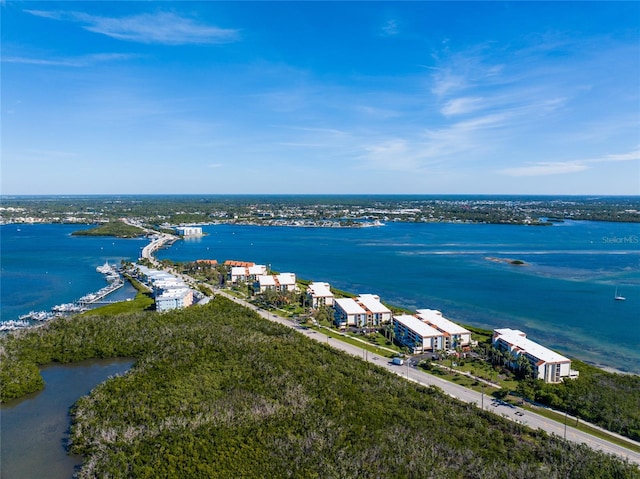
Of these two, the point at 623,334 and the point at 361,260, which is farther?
the point at 361,260

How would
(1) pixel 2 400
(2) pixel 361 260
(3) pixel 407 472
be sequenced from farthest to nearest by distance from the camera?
(2) pixel 361 260, (1) pixel 2 400, (3) pixel 407 472

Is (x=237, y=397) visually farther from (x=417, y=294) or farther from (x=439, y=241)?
(x=439, y=241)

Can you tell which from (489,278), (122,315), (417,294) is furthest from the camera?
(489,278)

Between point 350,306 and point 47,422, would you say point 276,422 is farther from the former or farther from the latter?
point 350,306

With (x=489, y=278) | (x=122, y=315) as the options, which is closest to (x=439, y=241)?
(x=489, y=278)

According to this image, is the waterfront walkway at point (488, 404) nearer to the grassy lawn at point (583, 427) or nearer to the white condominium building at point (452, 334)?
the grassy lawn at point (583, 427)

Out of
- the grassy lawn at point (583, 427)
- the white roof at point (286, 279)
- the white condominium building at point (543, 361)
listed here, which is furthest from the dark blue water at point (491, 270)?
the grassy lawn at point (583, 427)
